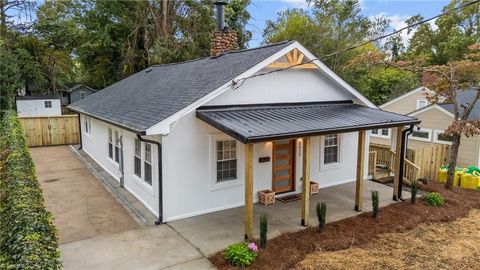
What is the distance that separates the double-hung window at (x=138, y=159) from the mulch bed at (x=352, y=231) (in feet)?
14.1

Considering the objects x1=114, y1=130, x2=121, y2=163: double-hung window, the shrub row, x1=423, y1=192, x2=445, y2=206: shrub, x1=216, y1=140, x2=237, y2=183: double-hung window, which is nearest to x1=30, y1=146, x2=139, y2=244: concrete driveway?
x1=114, y1=130, x2=121, y2=163: double-hung window

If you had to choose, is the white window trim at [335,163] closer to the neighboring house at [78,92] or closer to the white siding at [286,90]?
the white siding at [286,90]

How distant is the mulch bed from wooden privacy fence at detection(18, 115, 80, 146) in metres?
17.2

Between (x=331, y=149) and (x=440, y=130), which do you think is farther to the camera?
(x=440, y=130)

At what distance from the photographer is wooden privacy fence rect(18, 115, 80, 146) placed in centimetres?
1958

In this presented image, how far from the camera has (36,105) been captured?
27562 millimetres

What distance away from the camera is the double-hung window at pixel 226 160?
930 cm

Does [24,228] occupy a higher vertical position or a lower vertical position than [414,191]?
higher

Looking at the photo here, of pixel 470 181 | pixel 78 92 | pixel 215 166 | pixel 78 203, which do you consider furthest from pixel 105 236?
pixel 78 92

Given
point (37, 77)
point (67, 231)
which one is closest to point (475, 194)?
point (67, 231)

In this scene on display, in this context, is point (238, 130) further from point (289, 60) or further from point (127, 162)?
point (127, 162)

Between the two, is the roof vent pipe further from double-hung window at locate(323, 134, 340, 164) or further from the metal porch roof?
double-hung window at locate(323, 134, 340, 164)

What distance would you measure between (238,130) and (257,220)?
8.50 feet

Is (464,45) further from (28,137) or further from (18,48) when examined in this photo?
(18,48)
